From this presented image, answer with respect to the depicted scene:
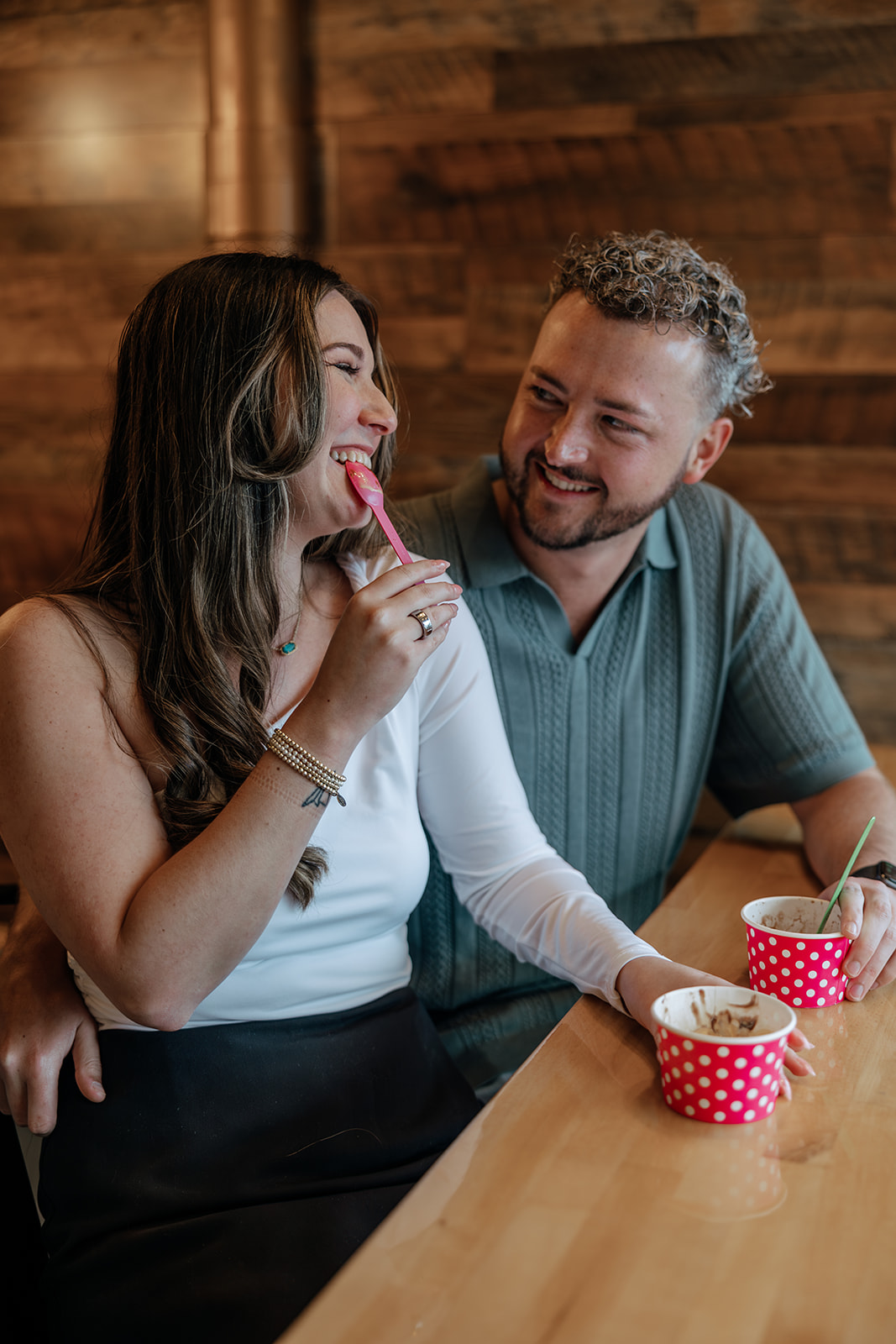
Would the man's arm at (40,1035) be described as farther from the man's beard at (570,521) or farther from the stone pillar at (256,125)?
the stone pillar at (256,125)

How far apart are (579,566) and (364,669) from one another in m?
0.67

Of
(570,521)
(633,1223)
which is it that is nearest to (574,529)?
(570,521)

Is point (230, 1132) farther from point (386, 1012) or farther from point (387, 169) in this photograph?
point (387, 169)

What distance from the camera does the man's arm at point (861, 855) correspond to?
1114 millimetres

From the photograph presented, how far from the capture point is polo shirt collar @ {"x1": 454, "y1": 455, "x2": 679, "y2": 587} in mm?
1580

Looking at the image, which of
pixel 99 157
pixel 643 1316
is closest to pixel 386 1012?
pixel 643 1316

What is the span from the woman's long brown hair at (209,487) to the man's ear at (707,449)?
69cm

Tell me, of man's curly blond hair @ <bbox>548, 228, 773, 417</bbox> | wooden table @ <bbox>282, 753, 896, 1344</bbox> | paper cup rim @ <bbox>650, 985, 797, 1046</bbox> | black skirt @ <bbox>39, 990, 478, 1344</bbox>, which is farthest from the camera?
man's curly blond hair @ <bbox>548, 228, 773, 417</bbox>

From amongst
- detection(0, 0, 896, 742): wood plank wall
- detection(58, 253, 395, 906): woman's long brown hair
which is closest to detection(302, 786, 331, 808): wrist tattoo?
detection(58, 253, 395, 906): woman's long brown hair

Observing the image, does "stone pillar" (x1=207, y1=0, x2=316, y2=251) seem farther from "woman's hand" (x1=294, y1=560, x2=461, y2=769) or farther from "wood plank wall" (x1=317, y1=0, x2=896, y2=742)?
"woman's hand" (x1=294, y1=560, x2=461, y2=769)

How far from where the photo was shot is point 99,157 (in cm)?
232

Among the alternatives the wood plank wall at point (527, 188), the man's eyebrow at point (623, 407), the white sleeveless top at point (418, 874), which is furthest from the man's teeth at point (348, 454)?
the wood plank wall at point (527, 188)

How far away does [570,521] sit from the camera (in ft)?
5.08

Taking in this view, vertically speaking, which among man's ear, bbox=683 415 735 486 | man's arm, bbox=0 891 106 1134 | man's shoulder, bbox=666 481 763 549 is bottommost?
man's arm, bbox=0 891 106 1134
